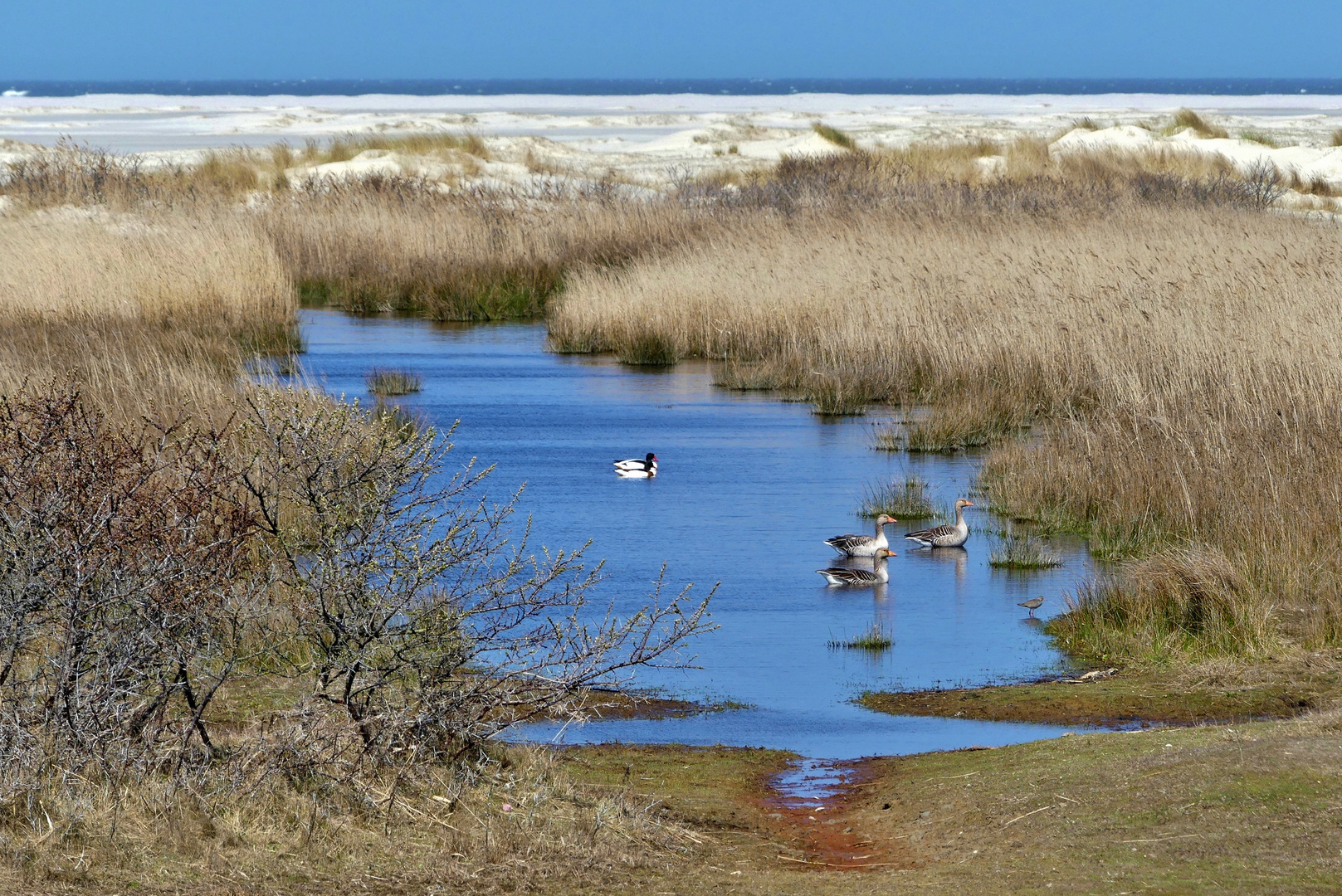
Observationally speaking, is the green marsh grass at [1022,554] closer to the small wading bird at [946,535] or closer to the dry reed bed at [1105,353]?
the small wading bird at [946,535]

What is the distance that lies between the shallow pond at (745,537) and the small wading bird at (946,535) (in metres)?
0.09

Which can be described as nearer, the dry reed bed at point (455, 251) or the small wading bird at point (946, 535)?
the small wading bird at point (946, 535)

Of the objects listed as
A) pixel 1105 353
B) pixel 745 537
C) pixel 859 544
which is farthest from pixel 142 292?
pixel 859 544

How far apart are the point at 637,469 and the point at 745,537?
266 centimetres

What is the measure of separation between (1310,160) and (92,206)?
101 feet

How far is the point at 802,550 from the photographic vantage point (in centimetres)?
1393

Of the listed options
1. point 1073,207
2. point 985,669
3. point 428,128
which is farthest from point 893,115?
point 985,669

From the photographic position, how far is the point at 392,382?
21375 millimetres

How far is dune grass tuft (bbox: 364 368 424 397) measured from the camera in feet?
69.5

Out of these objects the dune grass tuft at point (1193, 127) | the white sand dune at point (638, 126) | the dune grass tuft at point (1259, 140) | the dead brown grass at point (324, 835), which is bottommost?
the white sand dune at point (638, 126)

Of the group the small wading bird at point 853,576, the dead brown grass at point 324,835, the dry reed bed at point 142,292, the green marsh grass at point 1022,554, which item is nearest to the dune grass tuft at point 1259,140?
the dry reed bed at point 142,292

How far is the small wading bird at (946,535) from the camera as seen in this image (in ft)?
45.8

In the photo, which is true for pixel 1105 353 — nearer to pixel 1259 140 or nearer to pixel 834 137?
pixel 1259 140

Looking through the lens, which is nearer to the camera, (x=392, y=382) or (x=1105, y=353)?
(x=1105, y=353)
